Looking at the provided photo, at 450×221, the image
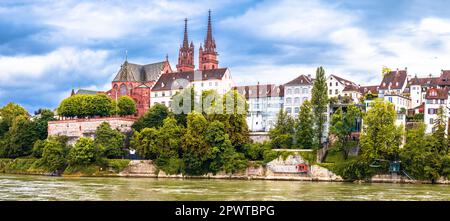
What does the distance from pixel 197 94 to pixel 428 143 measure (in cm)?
3417

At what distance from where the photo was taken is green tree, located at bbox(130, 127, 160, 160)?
70162 millimetres

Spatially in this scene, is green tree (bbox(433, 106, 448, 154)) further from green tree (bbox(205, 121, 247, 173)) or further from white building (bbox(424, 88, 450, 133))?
green tree (bbox(205, 121, 247, 173))

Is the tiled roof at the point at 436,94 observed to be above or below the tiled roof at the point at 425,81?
below

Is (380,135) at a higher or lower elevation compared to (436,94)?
lower

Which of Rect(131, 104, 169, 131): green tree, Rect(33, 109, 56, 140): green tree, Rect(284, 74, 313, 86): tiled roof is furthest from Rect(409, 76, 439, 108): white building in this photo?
Rect(33, 109, 56, 140): green tree

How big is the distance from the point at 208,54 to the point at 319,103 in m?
51.2

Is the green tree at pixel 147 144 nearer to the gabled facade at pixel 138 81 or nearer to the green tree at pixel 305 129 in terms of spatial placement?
the green tree at pixel 305 129

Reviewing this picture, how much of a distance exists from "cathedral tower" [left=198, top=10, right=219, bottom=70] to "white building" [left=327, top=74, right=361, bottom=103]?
3333 cm

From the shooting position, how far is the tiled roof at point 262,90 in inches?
3420

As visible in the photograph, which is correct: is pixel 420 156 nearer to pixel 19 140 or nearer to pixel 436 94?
pixel 436 94

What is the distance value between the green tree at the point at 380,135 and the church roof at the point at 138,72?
169 feet

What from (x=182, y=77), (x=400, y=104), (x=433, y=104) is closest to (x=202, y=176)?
(x=400, y=104)

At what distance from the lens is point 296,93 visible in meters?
84.3

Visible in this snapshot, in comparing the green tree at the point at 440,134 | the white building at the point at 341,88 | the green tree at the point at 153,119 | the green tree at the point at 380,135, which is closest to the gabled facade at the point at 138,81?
the green tree at the point at 153,119
